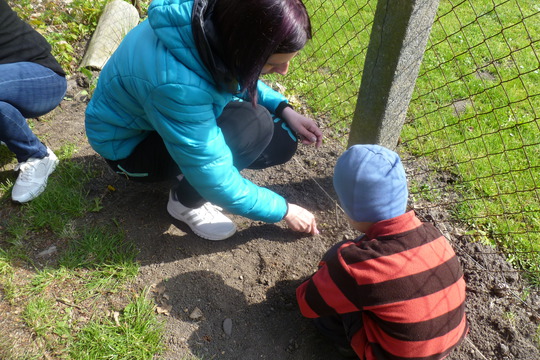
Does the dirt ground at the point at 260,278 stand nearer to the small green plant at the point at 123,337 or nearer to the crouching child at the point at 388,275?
the small green plant at the point at 123,337

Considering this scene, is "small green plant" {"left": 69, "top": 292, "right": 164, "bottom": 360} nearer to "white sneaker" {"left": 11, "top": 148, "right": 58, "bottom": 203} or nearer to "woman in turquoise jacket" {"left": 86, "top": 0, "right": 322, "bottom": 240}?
"woman in turquoise jacket" {"left": 86, "top": 0, "right": 322, "bottom": 240}

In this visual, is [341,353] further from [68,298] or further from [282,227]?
[68,298]

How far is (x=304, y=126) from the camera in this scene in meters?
2.25

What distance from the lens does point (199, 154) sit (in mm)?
1614

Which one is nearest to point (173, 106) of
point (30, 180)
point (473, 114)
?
point (30, 180)

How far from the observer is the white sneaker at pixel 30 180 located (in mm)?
2309

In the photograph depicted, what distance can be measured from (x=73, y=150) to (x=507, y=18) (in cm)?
450

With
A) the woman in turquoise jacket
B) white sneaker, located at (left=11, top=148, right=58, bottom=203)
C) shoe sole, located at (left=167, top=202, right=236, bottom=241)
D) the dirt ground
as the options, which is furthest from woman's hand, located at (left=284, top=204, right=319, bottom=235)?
white sneaker, located at (left=11, top=148, right=58, bottom=203)

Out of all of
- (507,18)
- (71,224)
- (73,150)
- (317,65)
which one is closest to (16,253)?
(71,224)

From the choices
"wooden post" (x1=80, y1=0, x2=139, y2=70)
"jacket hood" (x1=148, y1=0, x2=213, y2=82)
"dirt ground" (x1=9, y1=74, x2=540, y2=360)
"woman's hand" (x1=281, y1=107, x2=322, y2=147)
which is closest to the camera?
"jacket hood" (x1=148, y1=0, x2=213, y2=82)

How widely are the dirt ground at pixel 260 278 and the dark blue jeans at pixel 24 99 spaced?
37 cm

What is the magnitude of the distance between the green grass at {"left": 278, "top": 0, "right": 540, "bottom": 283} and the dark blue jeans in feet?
5.56

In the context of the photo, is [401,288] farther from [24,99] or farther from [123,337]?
[24,99]

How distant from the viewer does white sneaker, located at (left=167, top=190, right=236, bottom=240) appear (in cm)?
220
